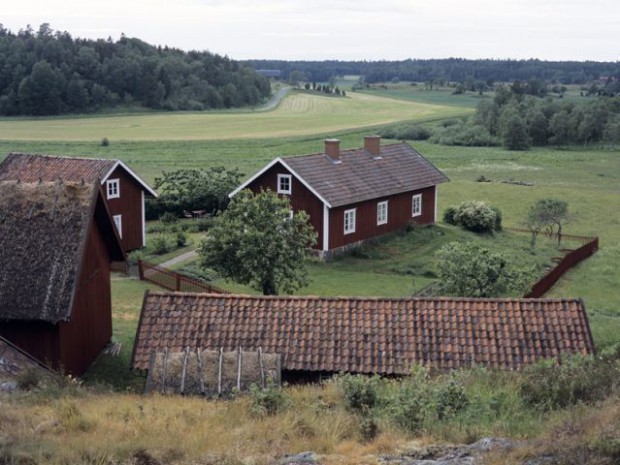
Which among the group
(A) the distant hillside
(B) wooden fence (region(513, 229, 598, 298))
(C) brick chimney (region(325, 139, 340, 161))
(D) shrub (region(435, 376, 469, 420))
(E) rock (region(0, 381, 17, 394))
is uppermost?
(A) the distant hillside

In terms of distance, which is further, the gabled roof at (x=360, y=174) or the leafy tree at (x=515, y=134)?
the leafy tree at (x=515, y=134)

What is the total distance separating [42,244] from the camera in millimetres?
17875

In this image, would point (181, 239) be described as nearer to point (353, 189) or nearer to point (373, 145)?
point (353, 189)

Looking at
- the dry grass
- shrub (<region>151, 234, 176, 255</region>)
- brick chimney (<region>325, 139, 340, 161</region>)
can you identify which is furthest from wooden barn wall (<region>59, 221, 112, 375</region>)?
brick chimney (<region>325, 139, 340, 161</region>)

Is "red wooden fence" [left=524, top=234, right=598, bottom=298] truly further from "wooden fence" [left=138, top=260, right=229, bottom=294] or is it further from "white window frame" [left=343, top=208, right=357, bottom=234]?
"wooden fence" [left=138, top=260, right=229, bottom=294]

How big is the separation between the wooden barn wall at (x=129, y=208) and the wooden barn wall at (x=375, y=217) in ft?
27.7

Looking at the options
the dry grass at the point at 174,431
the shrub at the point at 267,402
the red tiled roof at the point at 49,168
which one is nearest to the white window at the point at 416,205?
the red tiled roof at the point at 49,168

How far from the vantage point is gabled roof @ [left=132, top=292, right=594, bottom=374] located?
1546 centimetres

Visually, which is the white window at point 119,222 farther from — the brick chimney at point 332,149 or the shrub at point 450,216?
the shrub at point 450,216

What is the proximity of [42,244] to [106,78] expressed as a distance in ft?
321

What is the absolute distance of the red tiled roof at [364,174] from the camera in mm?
34969

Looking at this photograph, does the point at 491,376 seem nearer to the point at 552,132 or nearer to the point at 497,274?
the point at 497,274

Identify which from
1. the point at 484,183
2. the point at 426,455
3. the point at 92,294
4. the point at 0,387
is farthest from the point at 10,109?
the point at 426,455

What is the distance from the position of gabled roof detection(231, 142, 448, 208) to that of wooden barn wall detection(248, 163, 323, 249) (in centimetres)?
35
